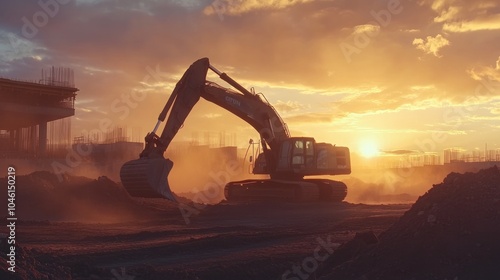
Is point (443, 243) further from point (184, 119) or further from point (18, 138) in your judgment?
point (18, 138)

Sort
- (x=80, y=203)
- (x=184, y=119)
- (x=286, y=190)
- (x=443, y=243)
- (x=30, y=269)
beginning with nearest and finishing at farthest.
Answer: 1. (x=30, y=269)
2. (x=443, y=243)
3. (x=184, y=119)
4. (x=80, y=203)
5. (x=286, y=190)

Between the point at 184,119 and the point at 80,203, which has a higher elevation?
the point at 184,119

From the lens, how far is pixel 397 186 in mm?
71812

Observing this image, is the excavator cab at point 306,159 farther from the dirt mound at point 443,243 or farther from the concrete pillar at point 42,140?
the concrete pillar at point 42,140

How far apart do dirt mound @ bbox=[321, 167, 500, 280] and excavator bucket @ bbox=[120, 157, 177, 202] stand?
11078 millimetres

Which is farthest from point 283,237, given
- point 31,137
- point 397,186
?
point 397,186

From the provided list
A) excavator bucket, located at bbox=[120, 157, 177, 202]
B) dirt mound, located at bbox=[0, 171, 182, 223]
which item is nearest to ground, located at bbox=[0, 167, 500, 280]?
dirt mound, located at bbox=[0, 171, 182, 223]

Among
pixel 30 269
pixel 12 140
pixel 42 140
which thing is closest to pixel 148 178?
pixel 30 269

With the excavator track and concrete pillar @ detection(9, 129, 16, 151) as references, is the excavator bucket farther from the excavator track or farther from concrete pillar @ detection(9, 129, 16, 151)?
concrete pillar @ detection(9, 129, 16, 151)

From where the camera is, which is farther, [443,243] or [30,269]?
[443,243]

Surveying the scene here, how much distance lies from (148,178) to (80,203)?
816 cm

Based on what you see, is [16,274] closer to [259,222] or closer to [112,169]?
[259,222]

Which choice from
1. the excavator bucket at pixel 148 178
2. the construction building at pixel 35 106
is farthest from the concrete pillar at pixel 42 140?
the excavator bucket at pixel 148 178

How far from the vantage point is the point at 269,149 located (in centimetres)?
2783
